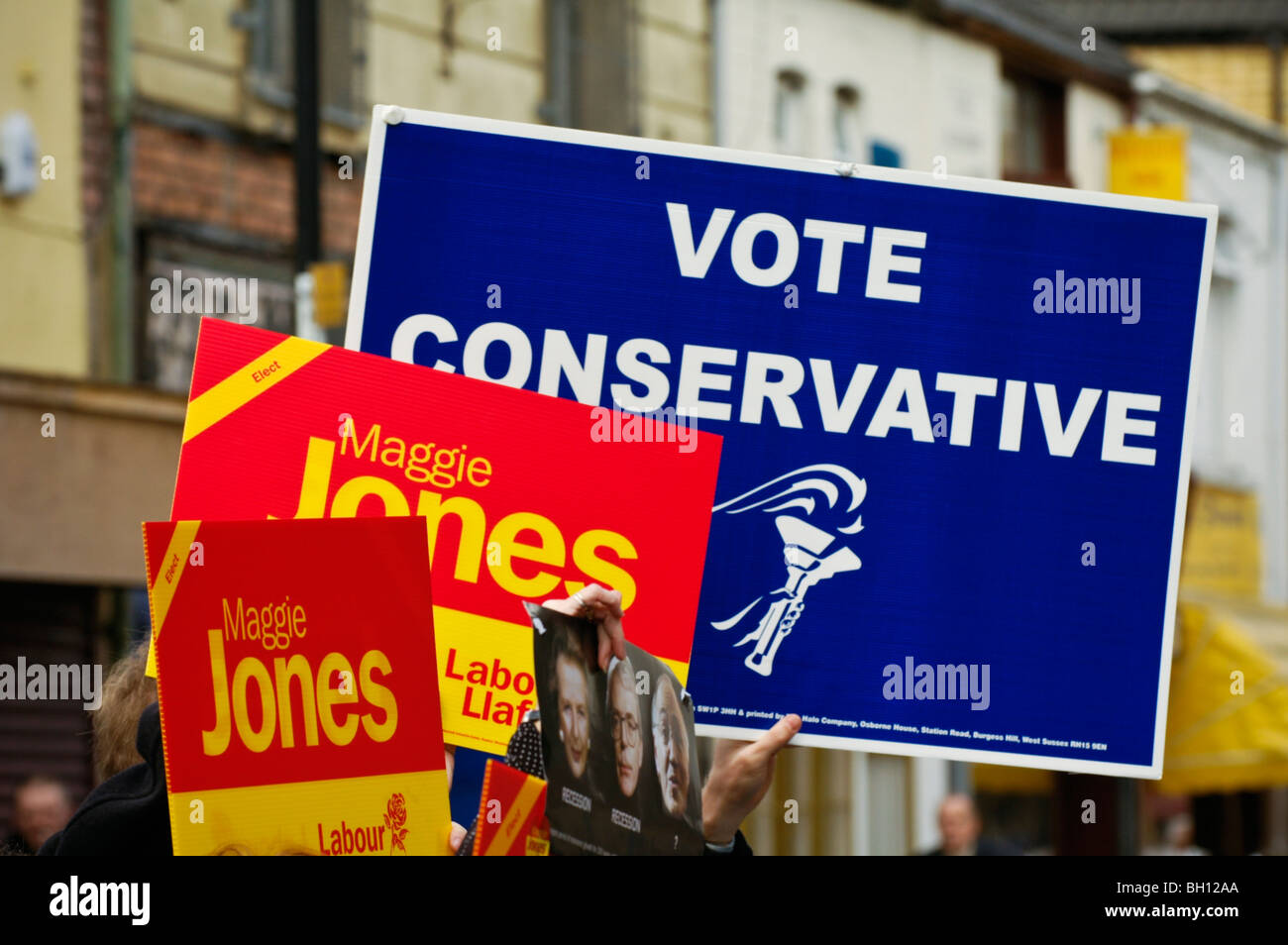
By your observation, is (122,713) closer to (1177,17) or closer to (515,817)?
(515,817)

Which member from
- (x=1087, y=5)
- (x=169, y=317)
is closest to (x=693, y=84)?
(x=169, y=317)

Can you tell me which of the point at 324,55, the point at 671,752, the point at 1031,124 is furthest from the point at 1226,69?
the point at 671,752

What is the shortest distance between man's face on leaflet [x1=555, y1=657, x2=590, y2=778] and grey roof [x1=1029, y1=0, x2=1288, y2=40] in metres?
25.6

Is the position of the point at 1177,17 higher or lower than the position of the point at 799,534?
higher

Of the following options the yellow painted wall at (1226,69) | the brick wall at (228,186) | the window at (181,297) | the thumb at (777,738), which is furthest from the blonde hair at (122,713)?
the yellow painted wall at (1226,69)

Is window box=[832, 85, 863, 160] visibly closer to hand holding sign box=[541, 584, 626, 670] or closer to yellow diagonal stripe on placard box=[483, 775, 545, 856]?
hand holding sign box=[541, 584, 626, 670]

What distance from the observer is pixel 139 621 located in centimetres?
1438

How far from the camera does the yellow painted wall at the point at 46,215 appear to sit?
1358cm

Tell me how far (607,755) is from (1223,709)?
18166mm

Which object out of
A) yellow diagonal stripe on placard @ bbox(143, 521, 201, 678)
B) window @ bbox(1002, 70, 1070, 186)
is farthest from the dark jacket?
window @ bbox(1002, 70, 1070, 186)

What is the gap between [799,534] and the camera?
3590 millimetres

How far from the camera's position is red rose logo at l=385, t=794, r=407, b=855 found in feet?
9.02

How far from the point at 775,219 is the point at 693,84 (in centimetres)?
1577
